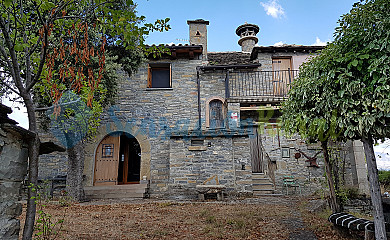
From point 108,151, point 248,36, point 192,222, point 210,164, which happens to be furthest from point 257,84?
point 192,222

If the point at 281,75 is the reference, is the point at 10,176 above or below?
below

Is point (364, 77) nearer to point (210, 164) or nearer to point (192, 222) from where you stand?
point (192, 222)

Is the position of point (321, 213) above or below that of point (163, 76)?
below

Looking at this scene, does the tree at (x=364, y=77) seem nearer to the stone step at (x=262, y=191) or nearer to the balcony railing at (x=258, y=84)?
the stone step at (x=262, y=191)

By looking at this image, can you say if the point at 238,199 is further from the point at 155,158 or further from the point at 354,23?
the point at 354,23

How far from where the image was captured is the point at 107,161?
9.85 m

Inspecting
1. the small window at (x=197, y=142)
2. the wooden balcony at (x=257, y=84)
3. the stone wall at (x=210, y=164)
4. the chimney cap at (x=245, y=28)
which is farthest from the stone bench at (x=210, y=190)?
the chimney cap at (x=245, y=28)

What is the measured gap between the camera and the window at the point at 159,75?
10863mm

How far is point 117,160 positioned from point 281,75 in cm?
696

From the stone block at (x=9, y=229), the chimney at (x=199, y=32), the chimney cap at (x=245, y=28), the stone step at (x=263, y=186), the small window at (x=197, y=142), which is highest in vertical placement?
the chimney cap at (x=245, y=28)

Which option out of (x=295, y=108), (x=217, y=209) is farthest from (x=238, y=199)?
(x=295, y=108)

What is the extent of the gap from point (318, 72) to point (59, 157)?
29.2 ft

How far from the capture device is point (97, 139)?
9.77 meters

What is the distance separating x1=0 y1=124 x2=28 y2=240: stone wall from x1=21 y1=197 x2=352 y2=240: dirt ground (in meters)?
1.55
